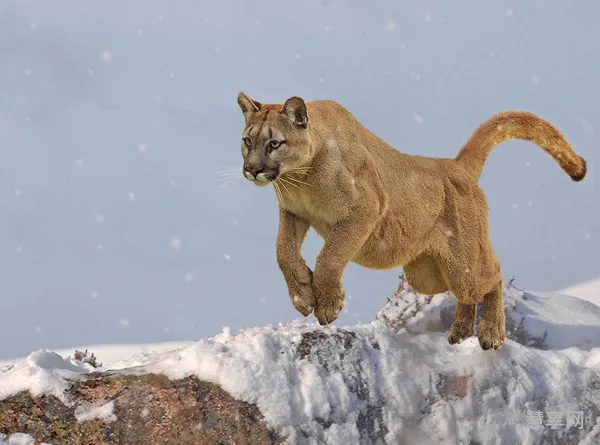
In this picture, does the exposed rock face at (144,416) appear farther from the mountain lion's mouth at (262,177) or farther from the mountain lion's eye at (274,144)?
the mountain lion's eye at (274,144)

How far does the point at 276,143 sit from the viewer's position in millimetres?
4719

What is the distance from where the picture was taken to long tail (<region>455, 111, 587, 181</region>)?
21.7 ft

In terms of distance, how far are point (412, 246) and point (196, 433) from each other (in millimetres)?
2226

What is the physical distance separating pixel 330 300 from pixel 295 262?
366 mm

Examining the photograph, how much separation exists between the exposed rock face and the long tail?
3331 millimetres

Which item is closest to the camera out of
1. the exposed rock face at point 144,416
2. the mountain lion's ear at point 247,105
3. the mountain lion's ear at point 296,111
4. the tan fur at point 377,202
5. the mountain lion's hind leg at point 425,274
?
the exposed rock face at point 144,416

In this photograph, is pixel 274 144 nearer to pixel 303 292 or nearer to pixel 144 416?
pixel 303 292

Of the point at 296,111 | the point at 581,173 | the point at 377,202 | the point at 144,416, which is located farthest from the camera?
the point at 581,173

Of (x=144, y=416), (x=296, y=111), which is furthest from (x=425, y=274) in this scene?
(x=144, y=416)

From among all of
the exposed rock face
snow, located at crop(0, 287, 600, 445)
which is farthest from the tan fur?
the exposed rock face

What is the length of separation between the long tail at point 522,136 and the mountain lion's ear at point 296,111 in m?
2.30

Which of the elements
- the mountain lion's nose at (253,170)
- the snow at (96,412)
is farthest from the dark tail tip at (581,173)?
the snow at (96,412)

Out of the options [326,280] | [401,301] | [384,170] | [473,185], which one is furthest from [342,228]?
[401,301]

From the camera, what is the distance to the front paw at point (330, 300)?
16.1ft
